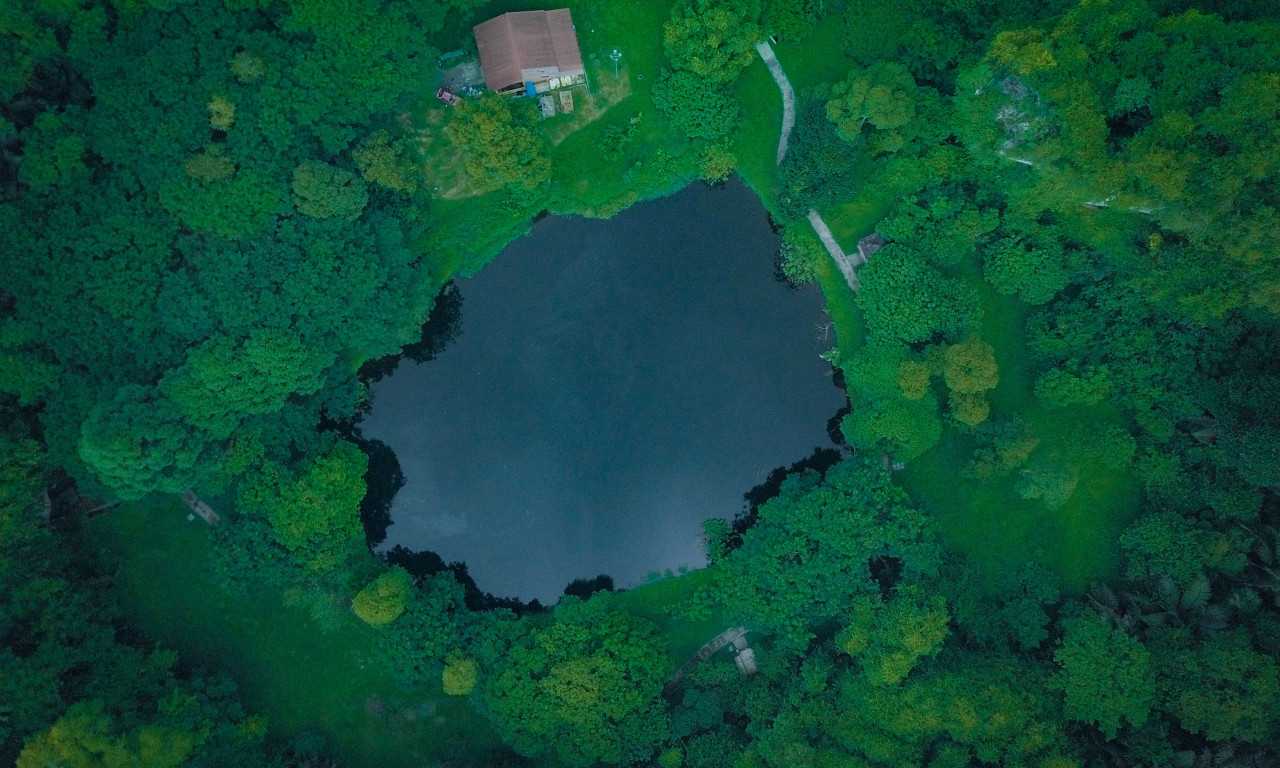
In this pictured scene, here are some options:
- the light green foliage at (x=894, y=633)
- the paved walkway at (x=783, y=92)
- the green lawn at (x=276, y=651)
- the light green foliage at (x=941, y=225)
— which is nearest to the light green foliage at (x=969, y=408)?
the light green foliage at (x=941, y=225)

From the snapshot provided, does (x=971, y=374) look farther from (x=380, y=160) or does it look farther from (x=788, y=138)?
(x=380, y=160)

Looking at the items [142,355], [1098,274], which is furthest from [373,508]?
[1098,274]

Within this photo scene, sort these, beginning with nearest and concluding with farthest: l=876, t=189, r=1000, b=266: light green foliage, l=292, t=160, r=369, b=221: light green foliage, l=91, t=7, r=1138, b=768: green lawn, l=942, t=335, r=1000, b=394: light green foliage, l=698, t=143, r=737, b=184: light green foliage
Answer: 1. l=292, t=160, r=369, b=221: light green foliage
2. l=942, t=335, r=1000, b=394: light green foliage
3. l=876, t=189, r=1000, b=266: light green foliage
4. l=91, t=7, r=1138, b=768: green lawn
5. l=698, t=143, r=737, b=184: light green foliage

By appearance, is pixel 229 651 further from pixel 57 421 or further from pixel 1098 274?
pixel 1098 274

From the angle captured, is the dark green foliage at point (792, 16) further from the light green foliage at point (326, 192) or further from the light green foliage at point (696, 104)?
the light green foliage at point (326, 192)

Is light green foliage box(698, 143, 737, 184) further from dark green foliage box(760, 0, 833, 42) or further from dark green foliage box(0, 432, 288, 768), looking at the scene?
dark green foliage box(0, 432, 288, 768)

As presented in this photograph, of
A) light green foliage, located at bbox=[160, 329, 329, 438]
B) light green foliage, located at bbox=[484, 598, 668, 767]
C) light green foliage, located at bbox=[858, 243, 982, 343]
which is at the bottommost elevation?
light green foliage, located at bbox=[484, 598, 668, 767]

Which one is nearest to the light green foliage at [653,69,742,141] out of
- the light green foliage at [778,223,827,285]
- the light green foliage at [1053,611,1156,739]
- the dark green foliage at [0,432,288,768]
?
the light green foliage at [778,223,827,285]
